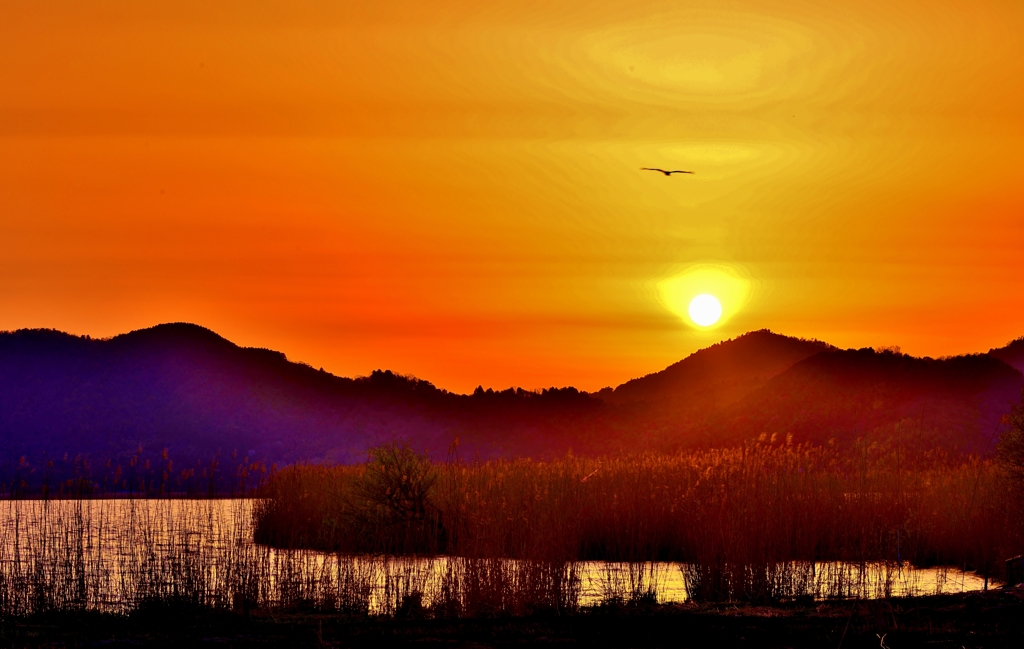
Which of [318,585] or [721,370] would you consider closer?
[318,585]

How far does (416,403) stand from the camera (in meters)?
101

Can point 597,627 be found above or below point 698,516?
below

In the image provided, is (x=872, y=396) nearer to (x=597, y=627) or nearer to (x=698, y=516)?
(x=698, y=516)

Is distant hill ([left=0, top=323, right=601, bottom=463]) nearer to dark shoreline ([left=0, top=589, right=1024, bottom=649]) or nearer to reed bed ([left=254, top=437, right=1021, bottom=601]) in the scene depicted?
reed bed ([left=254, top=437, right=1021, bottom=601])

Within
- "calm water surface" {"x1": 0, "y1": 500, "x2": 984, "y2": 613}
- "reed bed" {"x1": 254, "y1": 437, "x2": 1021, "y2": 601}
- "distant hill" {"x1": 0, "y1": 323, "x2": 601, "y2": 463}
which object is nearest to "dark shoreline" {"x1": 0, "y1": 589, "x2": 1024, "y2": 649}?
"calm water surface" {"x1": 0, "y1": 500, "x2": 984, "y2": 613}

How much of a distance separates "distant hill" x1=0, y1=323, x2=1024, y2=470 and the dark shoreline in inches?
1861

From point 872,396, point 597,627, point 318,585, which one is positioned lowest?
point 597,627

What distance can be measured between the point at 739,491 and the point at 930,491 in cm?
383

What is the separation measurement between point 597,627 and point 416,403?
292ft

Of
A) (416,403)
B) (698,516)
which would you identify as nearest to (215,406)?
(416,403)

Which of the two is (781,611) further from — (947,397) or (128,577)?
(947,397)

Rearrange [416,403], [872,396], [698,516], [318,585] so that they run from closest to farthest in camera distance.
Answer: [318,585] → [698,516] → [872,396] → [416,403]

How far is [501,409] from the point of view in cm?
9069

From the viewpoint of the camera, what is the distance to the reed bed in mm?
15859
